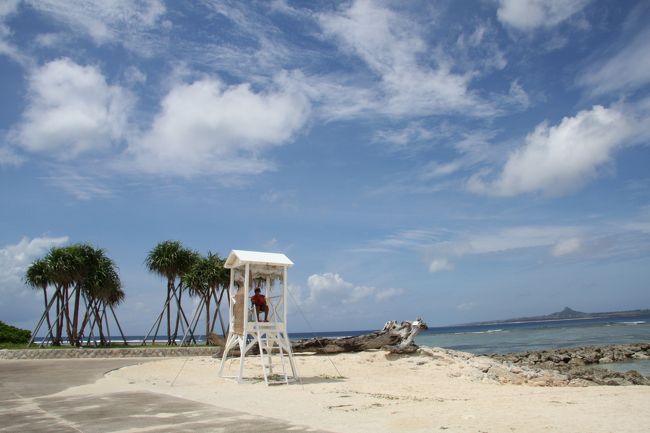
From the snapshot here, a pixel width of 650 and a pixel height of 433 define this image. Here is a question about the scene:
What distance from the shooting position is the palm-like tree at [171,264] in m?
35.9

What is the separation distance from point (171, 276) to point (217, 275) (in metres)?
3.57

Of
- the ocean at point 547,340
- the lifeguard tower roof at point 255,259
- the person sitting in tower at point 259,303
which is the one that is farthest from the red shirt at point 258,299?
the ocean at point 547,340

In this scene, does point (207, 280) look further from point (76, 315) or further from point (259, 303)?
point (259, 303)

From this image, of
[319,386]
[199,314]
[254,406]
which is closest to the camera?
[254,406]

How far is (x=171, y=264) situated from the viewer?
36.1m

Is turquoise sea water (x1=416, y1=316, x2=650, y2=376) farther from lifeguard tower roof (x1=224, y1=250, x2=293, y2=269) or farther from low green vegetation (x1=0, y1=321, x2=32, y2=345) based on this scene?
low green vegetation (x1=0, y1=321, x2=32, y2=345)

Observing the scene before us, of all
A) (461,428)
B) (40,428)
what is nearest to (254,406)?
(40,428)

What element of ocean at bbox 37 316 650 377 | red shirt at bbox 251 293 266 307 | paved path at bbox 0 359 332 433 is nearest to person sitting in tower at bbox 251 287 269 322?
red shirt at bbox 251 293 266 307

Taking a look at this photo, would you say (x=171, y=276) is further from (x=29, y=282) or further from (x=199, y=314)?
(x=29, y=282)

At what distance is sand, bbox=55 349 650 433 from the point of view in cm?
762

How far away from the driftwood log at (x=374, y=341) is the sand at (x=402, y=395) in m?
0.77

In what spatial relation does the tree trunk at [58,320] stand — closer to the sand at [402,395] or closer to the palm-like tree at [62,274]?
the palm-like tree at [62,274]

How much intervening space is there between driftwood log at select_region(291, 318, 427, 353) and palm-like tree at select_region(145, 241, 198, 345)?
17207 mm

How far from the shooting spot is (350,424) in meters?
7.73
